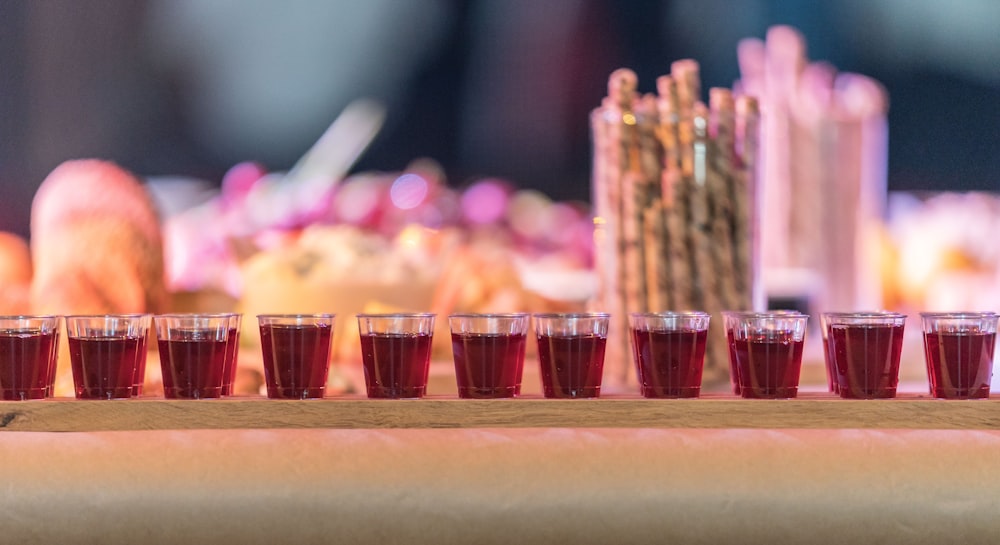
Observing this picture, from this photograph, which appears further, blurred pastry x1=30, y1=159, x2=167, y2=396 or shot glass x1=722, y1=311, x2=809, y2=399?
blurred pastry x1=30, y1=159, x2=167, y2=396

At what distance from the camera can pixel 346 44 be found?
531cm

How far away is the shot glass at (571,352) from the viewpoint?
1301 mm

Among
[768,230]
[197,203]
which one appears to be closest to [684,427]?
[768,230]

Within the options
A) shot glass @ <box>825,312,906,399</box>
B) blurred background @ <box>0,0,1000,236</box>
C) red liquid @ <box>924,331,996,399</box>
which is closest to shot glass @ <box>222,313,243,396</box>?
shot glass @ <box>825,312,906,399</box>

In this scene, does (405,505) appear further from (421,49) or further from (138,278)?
(421,49)

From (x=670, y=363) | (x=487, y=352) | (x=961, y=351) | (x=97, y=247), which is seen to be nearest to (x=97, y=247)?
(x=97, y=247)

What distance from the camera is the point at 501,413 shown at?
1288 mm

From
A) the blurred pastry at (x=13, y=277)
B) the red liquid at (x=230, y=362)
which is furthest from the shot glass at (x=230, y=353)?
the blurred pastry at (x=13, y=277)

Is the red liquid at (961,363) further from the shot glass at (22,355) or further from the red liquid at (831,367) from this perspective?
the shot glass at (22,355)

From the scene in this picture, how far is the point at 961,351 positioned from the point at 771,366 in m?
0.20

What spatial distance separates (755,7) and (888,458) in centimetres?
431

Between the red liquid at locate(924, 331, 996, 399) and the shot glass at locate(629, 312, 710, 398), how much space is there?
0.82 feet

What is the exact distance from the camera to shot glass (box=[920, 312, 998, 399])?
129 cm

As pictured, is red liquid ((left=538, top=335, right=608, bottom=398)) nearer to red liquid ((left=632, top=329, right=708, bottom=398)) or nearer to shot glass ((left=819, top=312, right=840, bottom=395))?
red liquid ((left=632, top=329, right=708, bottom=398))
